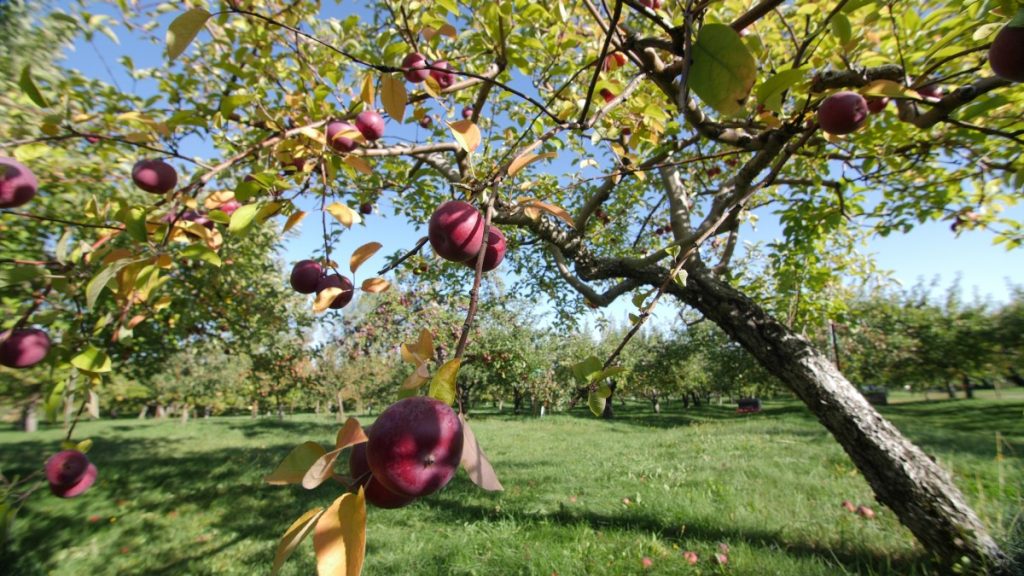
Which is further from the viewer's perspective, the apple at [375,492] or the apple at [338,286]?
the apple at [338,286]

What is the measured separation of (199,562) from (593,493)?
13.4ft

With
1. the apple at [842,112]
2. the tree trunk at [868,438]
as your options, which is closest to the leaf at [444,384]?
the apple at [842,112]

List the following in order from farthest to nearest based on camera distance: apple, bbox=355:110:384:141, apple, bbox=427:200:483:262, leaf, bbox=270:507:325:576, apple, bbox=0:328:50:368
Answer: apple, bbox=355:110:384:141 → apple, bbox=0:328:50:368 → apple, bbox=427:200:483:262 → leaf, bbox=270:507:325:576

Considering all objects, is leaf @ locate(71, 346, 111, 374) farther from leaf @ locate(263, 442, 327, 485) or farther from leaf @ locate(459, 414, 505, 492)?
leaf @ locate(459, 414, 505, 492)

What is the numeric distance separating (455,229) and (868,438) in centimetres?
299

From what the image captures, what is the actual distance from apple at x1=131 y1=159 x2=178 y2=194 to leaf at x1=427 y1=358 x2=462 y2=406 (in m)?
1.44

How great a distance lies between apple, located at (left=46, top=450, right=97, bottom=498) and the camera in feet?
5.70

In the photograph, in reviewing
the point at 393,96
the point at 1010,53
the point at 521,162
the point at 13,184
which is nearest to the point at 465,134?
the point at 521,162

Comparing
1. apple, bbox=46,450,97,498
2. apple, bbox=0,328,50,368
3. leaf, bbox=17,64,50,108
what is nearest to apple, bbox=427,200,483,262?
leaf, bbox=17,64,50,108

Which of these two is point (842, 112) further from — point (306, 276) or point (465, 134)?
point (306, 276)

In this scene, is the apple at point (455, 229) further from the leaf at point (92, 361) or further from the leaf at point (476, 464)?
the leaf at point (92, 361)

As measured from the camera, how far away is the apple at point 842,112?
1.17 m

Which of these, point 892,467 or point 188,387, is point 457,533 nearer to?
point 892,467

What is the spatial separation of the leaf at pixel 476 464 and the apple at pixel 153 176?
1471 mm
